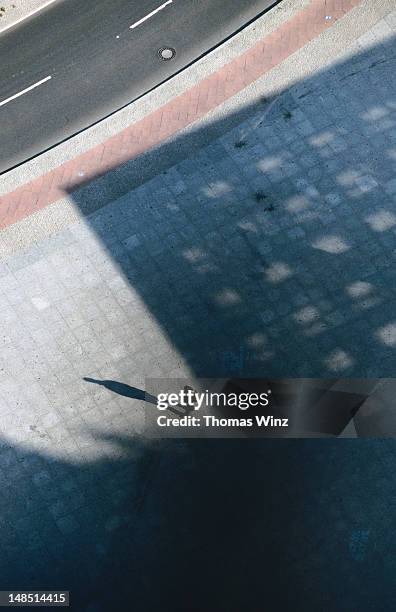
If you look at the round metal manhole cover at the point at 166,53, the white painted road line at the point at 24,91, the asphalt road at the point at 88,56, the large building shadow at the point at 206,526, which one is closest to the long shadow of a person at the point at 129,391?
the large building shadow at the point at 206,526

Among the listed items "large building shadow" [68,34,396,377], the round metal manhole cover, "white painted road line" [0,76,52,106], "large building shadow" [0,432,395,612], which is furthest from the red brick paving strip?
"large building shadow" [0,432,395,612]

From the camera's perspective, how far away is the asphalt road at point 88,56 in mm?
26219

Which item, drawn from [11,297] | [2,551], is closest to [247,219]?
[11,297]

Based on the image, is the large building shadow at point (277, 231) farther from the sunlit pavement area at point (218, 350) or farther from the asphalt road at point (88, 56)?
the asphalt road at point (88, 56)

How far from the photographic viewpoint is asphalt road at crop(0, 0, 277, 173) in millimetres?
26219

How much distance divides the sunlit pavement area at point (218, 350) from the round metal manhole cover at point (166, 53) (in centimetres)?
440

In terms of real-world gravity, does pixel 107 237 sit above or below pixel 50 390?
above

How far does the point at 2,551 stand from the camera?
21312 mm

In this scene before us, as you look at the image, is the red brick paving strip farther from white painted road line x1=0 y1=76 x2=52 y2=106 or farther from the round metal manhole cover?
white painted road line x1=0 y1=76 x2=52 y2=106

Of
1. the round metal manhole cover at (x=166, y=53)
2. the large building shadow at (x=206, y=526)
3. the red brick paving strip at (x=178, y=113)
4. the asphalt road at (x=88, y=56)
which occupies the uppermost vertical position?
the asphalt road at (x=88, y=56)

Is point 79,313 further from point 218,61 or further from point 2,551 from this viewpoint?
point 218,61

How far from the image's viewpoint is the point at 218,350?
22.8 meters

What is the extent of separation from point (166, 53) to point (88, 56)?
324cm

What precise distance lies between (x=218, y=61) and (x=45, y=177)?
27.1 feet
